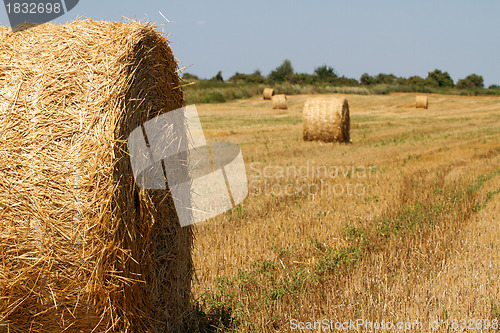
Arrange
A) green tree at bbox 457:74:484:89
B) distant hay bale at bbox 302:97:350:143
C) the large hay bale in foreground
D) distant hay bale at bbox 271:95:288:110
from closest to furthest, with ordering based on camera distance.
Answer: the large hay bale in foreground → distant hay bale at bbox 302:97:350:143 → distant hay bale at bbox 271:95:288:110 → green tree at bbox 457:74:484:89

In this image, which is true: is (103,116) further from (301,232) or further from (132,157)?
(301,232)

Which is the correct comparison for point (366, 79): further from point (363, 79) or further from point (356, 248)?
point (356, 248)

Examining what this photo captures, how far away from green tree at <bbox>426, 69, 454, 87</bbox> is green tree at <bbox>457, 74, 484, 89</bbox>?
61.6 inches

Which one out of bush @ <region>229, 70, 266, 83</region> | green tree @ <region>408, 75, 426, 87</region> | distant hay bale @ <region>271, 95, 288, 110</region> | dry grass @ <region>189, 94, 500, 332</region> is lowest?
dry grass @ <region>189, 94, 500, 332</region>

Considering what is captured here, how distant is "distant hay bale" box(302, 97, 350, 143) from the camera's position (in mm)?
14641

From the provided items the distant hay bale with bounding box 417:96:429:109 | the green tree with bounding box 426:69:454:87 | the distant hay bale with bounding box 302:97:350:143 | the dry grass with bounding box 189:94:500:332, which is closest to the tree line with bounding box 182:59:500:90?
the green tree with bounding box 426:69:454:87

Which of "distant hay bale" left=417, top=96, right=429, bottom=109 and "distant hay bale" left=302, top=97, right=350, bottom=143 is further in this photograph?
"distant hay bale" left=417, top=96, right=429, bottom=109

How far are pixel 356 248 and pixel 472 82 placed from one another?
6020 cm

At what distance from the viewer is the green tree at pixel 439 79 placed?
198 ft

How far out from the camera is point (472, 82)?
58000 millimetres

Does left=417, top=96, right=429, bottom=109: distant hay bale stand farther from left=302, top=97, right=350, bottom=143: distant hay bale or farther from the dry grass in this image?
the dry grass

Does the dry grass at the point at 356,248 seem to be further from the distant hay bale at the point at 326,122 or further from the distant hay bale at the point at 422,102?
the distant hay bale at the point at 422,102

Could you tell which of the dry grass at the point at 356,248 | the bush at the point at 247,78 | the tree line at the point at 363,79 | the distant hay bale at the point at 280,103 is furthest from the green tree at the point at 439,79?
the dry grass at the point at 356,248

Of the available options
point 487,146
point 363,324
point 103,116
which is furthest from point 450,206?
point 487,146
